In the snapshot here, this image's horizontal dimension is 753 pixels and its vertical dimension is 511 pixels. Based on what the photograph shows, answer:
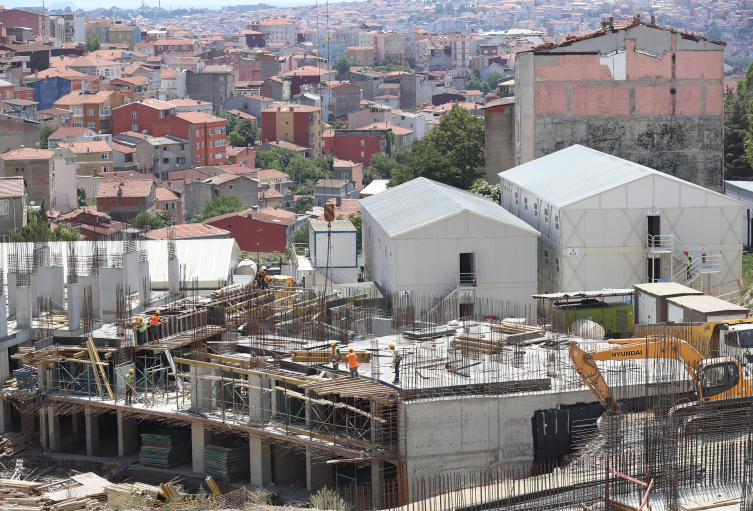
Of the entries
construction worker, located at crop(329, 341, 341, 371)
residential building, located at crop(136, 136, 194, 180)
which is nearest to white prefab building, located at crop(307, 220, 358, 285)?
construction worker, located at crop(329, 341, 341, 371)

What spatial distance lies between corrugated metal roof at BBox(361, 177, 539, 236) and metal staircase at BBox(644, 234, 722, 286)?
3920 mm

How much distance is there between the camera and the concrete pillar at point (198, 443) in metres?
28.3

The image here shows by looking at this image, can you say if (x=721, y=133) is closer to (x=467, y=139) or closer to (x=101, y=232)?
(x=467, y=139)

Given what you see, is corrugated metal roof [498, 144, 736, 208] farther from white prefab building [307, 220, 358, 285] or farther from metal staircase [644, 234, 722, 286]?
white prefab building [307, 220, 358, 285]

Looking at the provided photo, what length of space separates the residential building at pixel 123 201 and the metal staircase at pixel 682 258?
4931cm

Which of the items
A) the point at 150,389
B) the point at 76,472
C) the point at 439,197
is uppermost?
the point at 439,197

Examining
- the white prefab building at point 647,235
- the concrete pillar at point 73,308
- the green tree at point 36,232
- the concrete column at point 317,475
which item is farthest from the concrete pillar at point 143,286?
the white prefab building at point 647,235

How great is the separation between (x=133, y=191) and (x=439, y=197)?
145 ft

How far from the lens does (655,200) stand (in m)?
35.7

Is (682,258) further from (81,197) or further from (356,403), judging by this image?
(81,197)

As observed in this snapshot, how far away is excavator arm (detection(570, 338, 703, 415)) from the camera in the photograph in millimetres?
24156

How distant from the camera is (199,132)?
10512 cm

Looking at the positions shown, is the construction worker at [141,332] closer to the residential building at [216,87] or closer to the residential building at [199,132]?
the residential building at [199,132]

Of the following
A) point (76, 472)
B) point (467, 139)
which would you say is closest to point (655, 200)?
point (76, 472)
